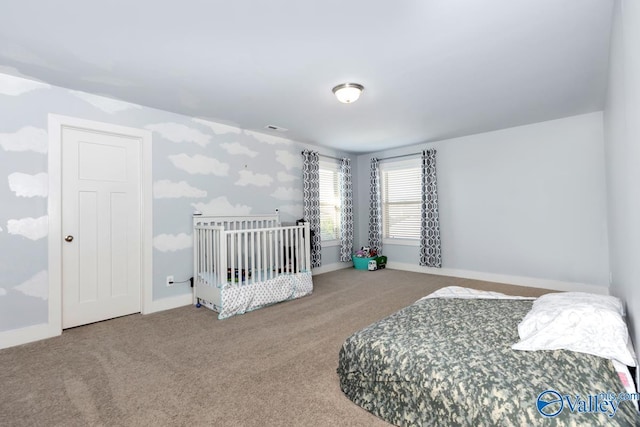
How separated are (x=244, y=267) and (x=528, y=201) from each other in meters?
4.02

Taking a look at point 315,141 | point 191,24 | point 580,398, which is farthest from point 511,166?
point 191,24

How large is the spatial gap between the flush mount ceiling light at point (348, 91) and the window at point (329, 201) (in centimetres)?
262

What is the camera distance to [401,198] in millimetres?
5633

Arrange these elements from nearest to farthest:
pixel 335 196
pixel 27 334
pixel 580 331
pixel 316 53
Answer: pixel 580 331
pixel 316 53
pixel 27 334
pixel 335 196

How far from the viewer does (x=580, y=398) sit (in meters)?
1.10

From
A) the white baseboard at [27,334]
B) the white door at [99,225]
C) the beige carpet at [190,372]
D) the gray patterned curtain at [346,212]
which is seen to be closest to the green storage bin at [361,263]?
the gray patterned curtain at [346,212]

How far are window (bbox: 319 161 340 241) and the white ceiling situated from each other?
6.71 ft

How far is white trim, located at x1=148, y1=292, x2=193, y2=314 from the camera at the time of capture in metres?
3.40

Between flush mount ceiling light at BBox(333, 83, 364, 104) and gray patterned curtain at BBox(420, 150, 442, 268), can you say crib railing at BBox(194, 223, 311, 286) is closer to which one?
flush mount ceiling light at BBox(333, 83, 364, 104)

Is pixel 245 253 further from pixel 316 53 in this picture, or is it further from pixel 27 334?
pixel 316 53

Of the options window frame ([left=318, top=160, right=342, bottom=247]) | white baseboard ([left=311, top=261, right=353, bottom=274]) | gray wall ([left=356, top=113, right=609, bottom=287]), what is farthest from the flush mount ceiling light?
white baseboard ([left=311, top=261, right=353, bottom=274])

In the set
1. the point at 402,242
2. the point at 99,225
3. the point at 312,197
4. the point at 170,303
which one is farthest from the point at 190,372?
the point at 402,242

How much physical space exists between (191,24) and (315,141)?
318cm

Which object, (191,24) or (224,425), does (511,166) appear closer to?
(191,24)
